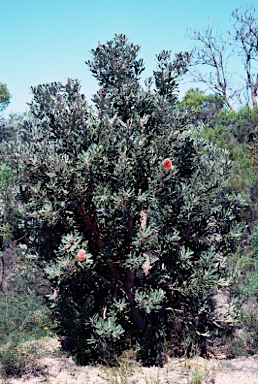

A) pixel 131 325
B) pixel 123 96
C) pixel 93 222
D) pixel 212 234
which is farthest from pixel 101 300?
pixel 123 96

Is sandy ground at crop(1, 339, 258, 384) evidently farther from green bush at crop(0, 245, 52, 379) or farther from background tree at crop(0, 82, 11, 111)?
background tree at crop(0, 82, 11, 111)

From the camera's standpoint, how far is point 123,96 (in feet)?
18.2

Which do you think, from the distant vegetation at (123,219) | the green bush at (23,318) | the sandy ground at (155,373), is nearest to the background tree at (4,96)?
the green bush at (23,318)

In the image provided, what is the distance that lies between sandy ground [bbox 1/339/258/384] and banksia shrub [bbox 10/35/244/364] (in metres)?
0.22

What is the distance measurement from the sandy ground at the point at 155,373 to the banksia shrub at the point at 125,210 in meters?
0.22

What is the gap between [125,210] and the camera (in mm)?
5113

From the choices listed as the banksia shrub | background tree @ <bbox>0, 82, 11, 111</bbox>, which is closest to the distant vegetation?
the banksia shrub

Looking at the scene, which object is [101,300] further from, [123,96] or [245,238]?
[245,238]

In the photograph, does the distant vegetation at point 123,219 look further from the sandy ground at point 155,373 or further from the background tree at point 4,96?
the background tree at point 4,96

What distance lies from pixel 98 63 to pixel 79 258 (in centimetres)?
239

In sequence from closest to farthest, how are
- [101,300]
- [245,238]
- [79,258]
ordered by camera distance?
[79,258], [101,300], [245,238]

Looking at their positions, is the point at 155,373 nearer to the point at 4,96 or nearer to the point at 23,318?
the point at 23,318

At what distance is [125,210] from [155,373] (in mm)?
1888

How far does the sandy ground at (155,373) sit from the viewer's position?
5039 millimetres
